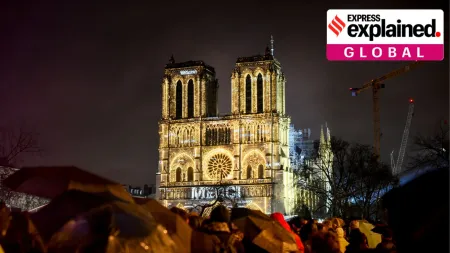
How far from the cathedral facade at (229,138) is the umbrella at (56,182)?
75198mm

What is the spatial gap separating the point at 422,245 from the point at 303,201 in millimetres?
87743

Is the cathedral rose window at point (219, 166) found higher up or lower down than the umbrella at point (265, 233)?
higher up

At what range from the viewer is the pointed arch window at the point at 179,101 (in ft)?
293

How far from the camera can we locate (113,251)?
5.97 m

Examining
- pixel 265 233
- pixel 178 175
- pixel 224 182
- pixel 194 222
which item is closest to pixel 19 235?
pixel 194 222

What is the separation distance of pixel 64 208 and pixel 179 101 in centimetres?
8233

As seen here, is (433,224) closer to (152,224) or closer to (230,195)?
(152,224)

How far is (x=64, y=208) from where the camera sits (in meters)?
7.51

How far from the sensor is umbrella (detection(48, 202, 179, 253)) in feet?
19.9

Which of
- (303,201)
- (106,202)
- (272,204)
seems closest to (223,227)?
(106,202)

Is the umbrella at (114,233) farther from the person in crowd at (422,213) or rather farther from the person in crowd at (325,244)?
the person in crowd at (422,213)

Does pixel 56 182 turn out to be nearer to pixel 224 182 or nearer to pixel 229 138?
pixel 224 182

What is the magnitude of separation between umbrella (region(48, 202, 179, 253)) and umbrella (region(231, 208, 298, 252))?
237 cm

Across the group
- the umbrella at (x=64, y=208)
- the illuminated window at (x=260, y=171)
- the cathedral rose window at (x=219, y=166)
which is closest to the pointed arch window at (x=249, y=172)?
the illuminated window at (x=260, y=171)
